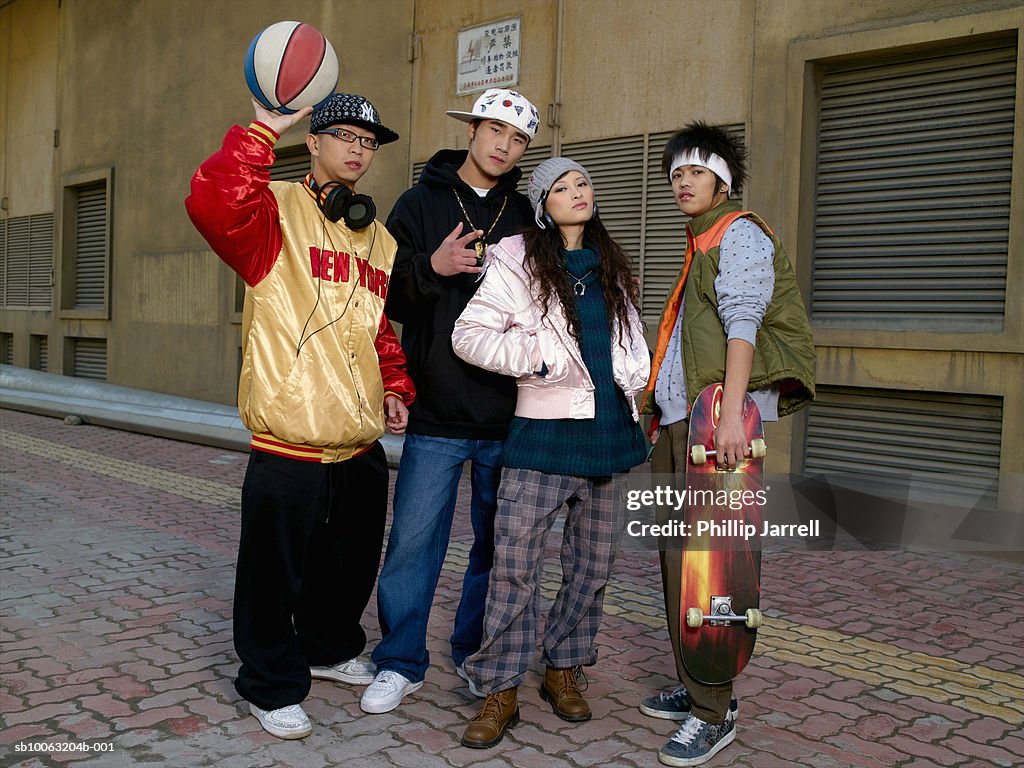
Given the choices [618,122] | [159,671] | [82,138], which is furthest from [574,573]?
[82,138]

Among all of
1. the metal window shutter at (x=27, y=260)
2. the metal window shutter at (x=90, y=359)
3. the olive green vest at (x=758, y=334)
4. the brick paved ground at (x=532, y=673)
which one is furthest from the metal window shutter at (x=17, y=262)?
the olive green vest at (x=758, y=334)

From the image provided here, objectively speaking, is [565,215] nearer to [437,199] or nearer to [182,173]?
[437,199]

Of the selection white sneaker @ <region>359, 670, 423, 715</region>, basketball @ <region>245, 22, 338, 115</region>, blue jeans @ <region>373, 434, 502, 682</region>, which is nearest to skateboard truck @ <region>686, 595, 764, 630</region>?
blue jeans @ <region>373, 434, 502, 682</region>

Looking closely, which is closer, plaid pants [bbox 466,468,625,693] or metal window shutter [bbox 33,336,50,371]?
plaid pants [bbox 466,468,625,693]

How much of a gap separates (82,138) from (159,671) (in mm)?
14612

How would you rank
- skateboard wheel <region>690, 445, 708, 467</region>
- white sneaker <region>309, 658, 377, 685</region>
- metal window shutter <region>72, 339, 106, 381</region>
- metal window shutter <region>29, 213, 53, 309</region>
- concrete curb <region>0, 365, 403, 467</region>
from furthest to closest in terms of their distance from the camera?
metal window shutter <region>29, 213, 53, 309</region> → metal window shutter <region>72, 339, 106, 381</region> → concrete curb <region>0, 365, 403, 467</region> → white sneaker <region>309, 658, 377, 685</region> → skateboard wheel <region>690, 445, 708, 467</region>

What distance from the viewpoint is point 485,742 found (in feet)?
10.9

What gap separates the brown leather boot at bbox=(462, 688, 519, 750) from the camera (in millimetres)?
3330

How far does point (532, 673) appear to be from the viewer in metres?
4.10

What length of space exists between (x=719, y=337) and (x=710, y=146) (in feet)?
2.10

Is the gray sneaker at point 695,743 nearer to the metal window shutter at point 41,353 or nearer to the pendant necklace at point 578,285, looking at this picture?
the pendant necklace at point 578,285

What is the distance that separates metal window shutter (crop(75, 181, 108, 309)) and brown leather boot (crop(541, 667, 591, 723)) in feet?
46.9

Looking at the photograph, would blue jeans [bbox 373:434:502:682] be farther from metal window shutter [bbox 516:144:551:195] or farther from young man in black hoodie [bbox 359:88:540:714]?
metal window shutter [bbox 516:144:551:195]

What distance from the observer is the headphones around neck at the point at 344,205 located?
3.39 meters
